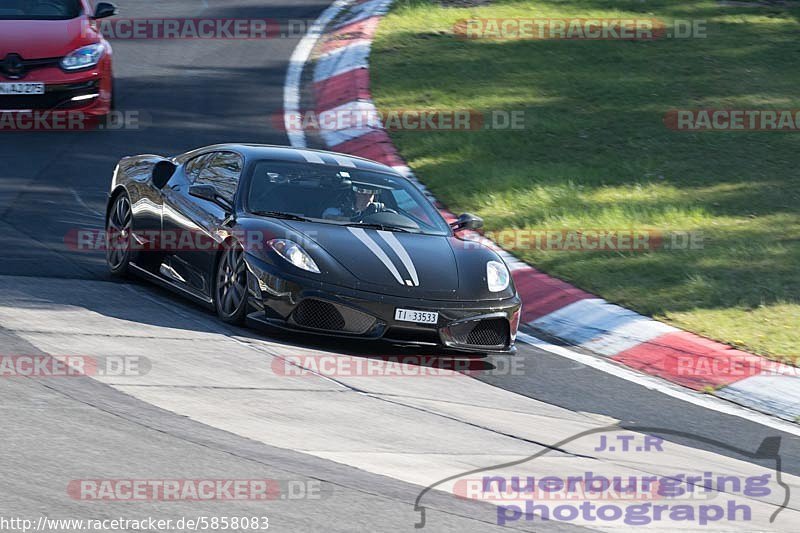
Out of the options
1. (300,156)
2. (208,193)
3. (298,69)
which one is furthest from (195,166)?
(298,69)

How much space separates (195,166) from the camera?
9977mm

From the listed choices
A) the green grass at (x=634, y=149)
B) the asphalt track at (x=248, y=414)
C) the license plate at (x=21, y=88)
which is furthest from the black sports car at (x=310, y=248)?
the license plate at (x=21, y=88)

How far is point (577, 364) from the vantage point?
8812 mm

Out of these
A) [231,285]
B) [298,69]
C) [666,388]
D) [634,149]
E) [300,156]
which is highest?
[300,156]

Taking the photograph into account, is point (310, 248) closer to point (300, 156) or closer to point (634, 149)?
point (300, 156)

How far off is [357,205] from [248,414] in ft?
9.84

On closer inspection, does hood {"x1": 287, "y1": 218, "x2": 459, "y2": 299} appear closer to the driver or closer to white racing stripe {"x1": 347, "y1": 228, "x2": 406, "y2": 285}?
white racing stripe {"x1": 347, "y1": 228, "x2": 406, "y2": 285}

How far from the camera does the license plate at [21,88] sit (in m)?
13.7

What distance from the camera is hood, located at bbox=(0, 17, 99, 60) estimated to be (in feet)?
45.2

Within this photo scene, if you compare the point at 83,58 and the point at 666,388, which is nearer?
the point at 666,388

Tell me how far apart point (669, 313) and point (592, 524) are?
4592mm

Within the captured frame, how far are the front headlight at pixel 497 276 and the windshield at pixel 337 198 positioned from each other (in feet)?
2.07

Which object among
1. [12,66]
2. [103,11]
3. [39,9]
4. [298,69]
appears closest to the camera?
[12,66]

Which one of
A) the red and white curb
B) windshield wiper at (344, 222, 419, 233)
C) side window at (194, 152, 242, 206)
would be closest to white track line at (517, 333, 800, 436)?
the red and white curb
